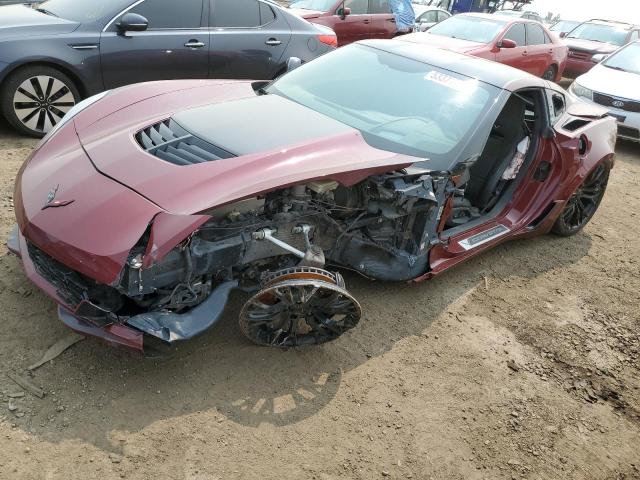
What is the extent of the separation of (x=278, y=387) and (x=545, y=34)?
9517 millimetres

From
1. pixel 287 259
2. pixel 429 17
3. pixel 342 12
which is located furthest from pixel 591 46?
pixel 287 259

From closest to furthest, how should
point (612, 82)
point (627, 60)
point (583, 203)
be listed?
point (583, 203) → point (612, 82) → point (627, 60)

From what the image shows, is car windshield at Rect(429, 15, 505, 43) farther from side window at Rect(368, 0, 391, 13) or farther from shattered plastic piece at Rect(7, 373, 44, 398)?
shattered plastic piece at Rect(7, 373, 44, 398)

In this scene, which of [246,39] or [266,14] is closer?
[246,39]

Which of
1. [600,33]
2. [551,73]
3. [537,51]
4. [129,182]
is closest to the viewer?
[129,182]

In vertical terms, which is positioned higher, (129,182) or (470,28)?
(129,182)

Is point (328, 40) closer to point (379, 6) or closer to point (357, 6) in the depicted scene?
point (357, 6)

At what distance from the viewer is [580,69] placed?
11.5 m

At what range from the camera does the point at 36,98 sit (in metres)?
4.86

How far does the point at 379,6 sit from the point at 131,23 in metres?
6.13

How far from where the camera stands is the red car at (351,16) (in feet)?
30.3

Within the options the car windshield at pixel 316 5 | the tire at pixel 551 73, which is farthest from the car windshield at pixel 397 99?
the tire at pixel 551 73

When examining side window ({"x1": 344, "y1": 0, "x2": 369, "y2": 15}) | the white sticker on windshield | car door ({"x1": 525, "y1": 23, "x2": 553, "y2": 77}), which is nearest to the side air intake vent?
the white sticker on windshield

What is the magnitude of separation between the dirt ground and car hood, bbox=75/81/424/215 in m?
0.88
